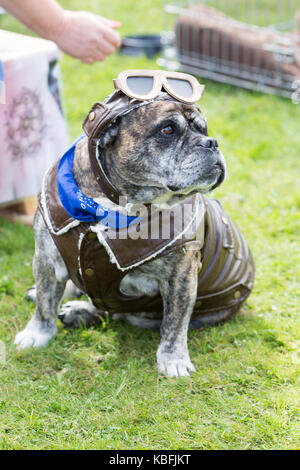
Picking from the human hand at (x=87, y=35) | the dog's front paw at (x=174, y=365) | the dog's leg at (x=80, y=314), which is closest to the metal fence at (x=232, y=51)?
the human hand at (x=87, y=35)

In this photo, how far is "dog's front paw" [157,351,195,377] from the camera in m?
2.89

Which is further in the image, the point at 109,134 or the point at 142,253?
the point at 142,253

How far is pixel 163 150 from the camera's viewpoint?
2.52 m

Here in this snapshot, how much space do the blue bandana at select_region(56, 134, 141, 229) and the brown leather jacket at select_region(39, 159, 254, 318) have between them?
32mm

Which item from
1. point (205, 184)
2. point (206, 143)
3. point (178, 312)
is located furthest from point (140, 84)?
point (178, 312)

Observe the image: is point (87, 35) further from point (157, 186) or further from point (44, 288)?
point (44, 288)

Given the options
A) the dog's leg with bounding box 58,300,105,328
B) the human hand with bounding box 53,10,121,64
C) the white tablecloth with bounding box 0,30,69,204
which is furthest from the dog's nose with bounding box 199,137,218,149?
the white tablecloth with bounding box 0,30,69,204

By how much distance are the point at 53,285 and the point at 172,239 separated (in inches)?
26.8

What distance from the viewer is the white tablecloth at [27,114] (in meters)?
3.84

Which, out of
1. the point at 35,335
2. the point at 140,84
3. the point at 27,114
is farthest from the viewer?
the point at 27,114

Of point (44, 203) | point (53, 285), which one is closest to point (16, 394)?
point (53, 285)

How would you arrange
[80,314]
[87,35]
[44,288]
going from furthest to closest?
[87,35], [80,314], [44,288]

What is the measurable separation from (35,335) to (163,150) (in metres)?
1.19

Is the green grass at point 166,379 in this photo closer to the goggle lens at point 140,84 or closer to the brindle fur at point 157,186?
the brindle fur at point 157,186
